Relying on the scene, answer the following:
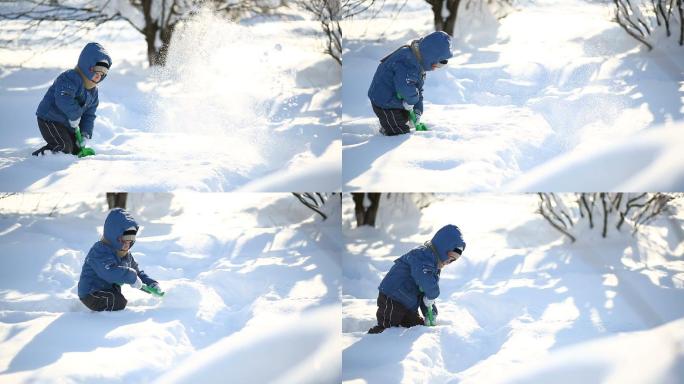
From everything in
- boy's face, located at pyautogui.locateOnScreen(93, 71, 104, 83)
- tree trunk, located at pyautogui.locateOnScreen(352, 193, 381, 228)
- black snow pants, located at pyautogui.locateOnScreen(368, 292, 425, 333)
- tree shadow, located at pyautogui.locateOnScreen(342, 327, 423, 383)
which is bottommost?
tree shadow, located at pyautogui.locateOnScreen(342, 327, 423, 383)

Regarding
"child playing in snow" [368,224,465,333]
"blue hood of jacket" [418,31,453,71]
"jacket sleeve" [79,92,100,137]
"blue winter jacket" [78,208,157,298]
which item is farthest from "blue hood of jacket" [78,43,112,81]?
"child playing in snow" [368,224,465,333]

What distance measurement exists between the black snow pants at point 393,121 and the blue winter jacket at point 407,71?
0.07 ft

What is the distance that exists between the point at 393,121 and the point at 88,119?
48.6 inches

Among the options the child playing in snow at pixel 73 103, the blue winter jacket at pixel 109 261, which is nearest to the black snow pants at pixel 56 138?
the child playing in snow at pixel 73 103

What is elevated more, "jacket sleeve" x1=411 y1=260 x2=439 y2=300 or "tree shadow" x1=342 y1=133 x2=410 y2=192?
"tree shadow" x1=342 y1=133 x2=410 y2=192

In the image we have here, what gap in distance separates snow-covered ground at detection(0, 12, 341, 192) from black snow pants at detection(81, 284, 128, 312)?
533 mm

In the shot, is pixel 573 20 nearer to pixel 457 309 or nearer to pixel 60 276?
pixel 457 309

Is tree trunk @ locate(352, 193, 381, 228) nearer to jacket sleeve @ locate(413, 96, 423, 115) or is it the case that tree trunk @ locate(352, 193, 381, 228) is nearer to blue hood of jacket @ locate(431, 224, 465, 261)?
jacket sleeve @ locate(413, 96, 423, 115)

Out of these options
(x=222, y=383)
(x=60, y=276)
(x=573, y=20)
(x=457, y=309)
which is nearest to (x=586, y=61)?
(x=573, y=20)

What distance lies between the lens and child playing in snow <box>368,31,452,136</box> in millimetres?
3496

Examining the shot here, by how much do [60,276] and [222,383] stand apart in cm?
80

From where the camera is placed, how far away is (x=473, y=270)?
3.60 m

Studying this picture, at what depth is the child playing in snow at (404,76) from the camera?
350cm

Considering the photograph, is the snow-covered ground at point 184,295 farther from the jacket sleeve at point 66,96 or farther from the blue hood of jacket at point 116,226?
the jacket sleeve at point 66,96
